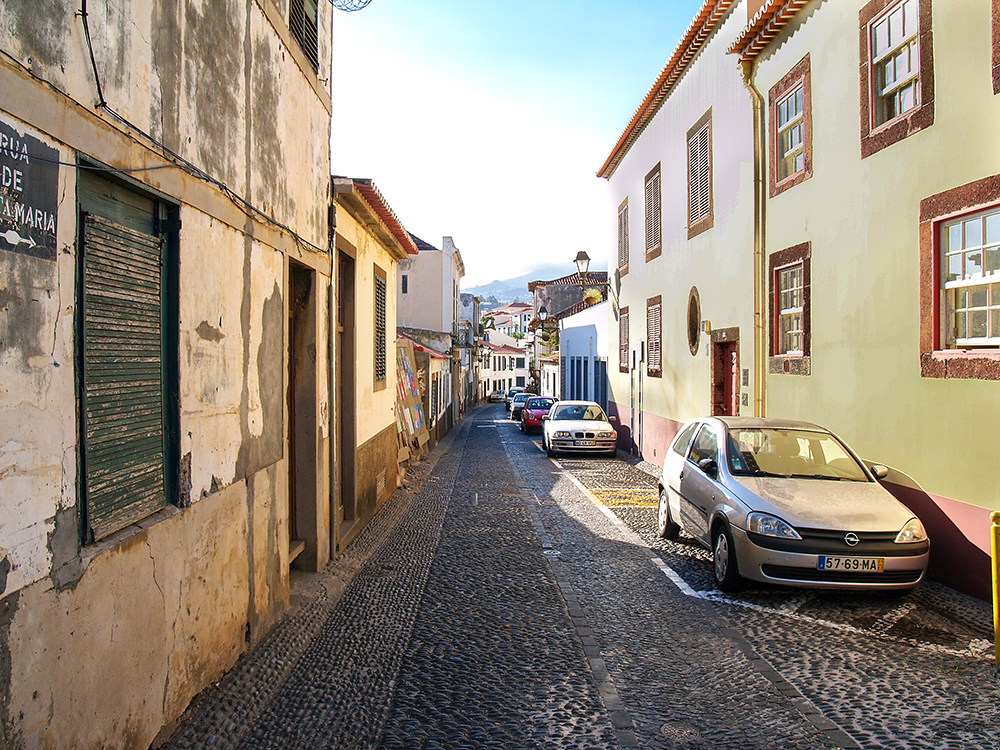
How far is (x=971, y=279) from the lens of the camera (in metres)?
6.87

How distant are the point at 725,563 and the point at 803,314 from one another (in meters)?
4.49

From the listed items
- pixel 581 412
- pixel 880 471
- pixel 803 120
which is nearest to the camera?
pixel 880 471

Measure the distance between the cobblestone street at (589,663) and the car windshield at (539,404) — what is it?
2025cm

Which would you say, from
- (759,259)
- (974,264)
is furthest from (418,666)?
(759,259)

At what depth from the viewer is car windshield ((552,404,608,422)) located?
20.3 metres

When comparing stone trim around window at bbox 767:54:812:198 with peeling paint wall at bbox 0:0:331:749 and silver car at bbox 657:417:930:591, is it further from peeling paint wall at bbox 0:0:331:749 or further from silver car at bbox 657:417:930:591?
peeling paint wall at bbox 0:0:331:749

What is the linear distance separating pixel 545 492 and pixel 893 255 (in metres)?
7.33

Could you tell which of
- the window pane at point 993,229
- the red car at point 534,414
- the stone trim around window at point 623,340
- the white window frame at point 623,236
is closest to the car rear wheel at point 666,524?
the window pane at point 993,229

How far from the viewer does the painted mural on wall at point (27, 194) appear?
2.80 metres

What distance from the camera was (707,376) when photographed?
14055mm

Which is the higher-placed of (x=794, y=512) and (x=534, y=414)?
(x=794, y=512)

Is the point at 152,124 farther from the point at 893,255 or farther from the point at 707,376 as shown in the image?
the point at 707,376

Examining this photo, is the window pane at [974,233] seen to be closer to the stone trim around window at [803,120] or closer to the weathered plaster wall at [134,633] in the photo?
the stone trim around window at [803,120]

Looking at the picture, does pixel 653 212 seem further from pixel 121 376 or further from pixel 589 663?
pixel 121 376
